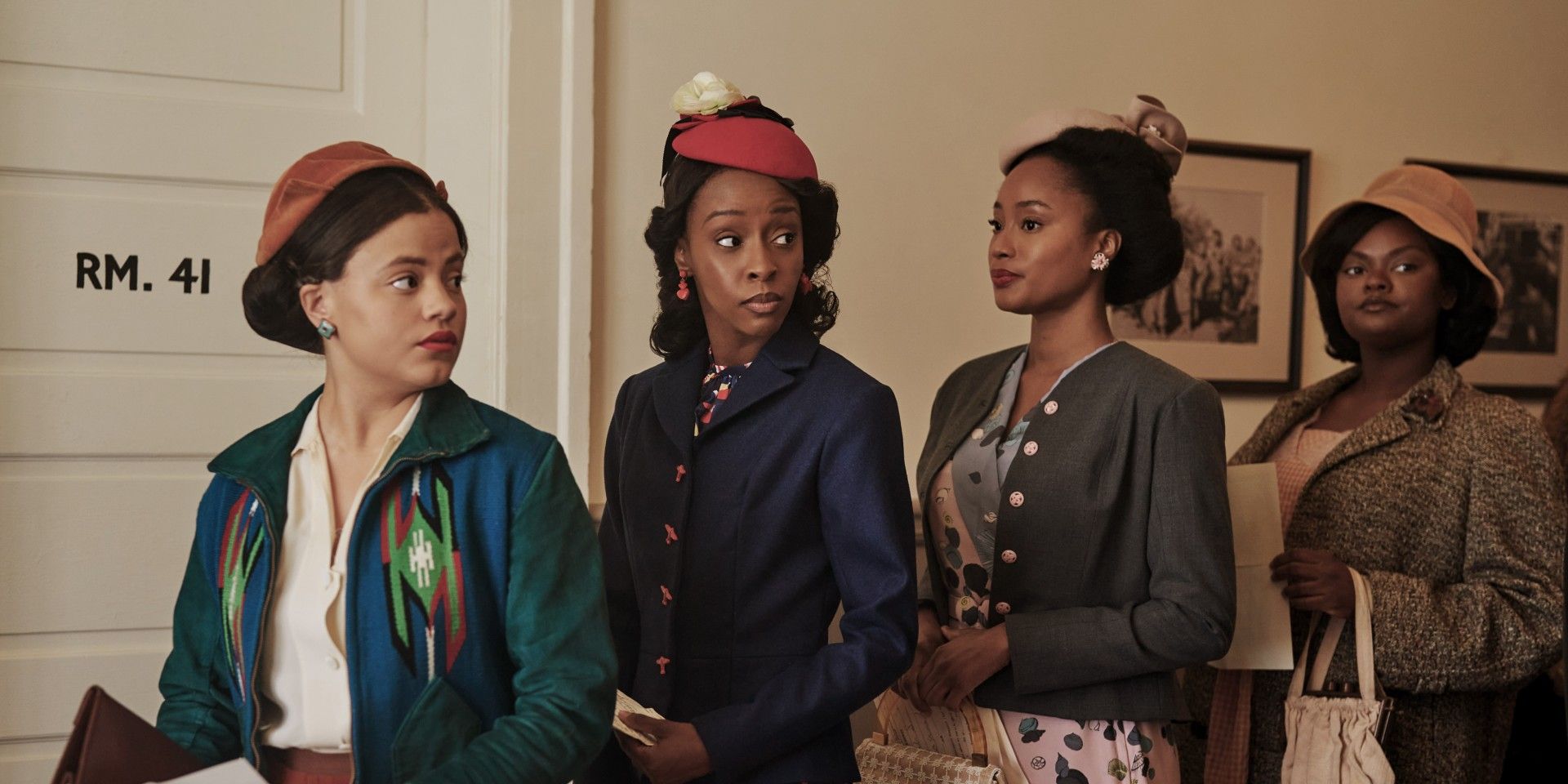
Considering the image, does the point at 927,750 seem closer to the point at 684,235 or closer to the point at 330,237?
the point at 684,235

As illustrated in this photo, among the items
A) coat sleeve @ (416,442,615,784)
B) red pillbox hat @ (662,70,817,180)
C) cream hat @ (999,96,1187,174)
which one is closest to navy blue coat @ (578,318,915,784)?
red pillbox hat @ (662,70,817,180)

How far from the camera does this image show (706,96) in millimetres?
1881

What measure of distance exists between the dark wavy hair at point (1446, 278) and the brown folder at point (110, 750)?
2410 mm

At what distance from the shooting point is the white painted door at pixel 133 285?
285 centimetres

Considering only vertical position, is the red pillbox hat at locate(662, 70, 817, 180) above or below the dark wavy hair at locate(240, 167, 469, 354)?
above

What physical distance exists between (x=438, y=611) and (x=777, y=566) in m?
0.54

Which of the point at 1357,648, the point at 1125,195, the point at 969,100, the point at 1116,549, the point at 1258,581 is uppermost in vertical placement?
the point at 969,100

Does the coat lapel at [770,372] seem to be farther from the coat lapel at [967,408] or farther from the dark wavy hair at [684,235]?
the coat lapel at [967,408]

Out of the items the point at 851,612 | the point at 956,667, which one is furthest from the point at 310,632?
the point at 956,667

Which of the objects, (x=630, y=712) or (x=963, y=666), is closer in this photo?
(x=630, y=712)

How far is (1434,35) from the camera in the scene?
3.96 m

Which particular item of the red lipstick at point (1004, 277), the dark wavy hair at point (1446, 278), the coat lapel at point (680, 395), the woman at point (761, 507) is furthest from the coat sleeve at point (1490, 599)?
the coat lapel at point (680, 395)

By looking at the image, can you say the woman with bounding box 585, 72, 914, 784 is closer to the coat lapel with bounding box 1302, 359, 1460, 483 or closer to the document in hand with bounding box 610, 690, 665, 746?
the document in hand with bounding box 610, 690, 665, 746

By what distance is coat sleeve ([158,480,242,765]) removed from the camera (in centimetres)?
146
